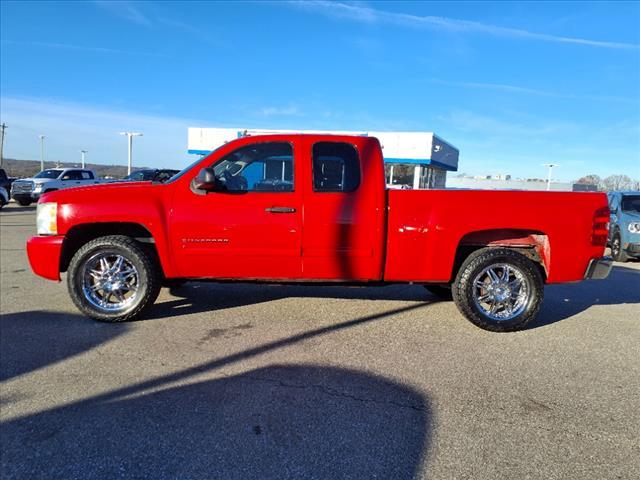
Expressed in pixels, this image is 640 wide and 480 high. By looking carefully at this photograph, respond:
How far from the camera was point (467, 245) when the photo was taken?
4.93m

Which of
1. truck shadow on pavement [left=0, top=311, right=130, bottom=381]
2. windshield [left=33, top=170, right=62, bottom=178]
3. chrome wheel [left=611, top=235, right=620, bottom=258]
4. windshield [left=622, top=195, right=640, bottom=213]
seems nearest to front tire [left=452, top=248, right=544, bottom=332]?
truck shadow on pavement [left=0, top=311, right=130, bottom=381]

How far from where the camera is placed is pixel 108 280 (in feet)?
16.1

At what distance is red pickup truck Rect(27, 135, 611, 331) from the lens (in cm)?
468

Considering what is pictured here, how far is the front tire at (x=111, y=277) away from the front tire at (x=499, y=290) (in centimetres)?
330

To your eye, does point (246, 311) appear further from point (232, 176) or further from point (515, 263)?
point (515, 263)

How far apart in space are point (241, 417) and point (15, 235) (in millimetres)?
12126

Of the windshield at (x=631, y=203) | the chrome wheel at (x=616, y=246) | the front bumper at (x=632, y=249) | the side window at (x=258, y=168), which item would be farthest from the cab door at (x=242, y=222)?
the windshield at (x=631, y=203)

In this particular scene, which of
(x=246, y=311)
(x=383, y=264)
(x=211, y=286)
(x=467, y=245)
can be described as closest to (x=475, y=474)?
(x=383, y=264)

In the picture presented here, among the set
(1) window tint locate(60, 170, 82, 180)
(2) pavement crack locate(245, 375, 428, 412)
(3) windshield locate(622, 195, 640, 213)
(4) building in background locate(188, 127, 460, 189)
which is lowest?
(2) pavement crack locate(245, 375, 428, 412)

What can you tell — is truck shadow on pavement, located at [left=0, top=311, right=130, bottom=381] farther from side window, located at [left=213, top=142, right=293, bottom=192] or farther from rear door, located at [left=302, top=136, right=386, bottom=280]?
rear door, located at [left=302, top=136, right=386, bottom=280]

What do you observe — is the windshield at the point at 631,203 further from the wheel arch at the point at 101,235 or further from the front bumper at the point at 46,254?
the front bumper at the point at 46,254

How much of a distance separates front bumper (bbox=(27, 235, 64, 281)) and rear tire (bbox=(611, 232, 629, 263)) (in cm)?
1168

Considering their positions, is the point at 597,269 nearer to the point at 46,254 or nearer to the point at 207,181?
the point at 207,181

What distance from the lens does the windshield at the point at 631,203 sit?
36.7 ft
